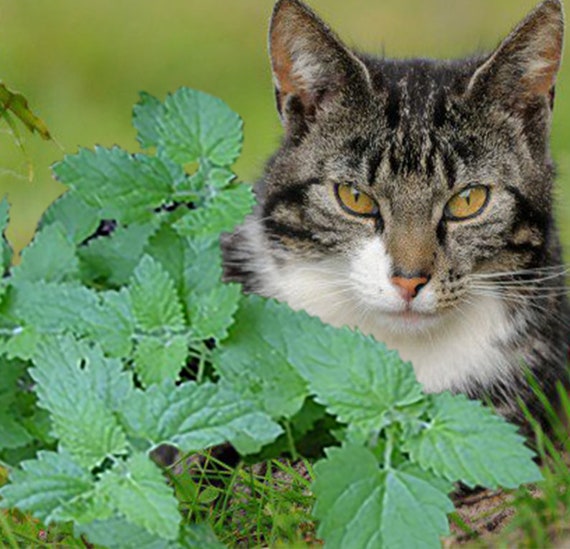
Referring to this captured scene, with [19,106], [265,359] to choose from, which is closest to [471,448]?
[265,359]

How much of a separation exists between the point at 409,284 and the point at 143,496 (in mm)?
822

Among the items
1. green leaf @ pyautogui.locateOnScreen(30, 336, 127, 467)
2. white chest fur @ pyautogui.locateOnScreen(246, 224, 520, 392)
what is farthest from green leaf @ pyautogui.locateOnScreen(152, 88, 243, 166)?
white chest fur @ pyautogui.locateOnScreen(246, 224, 520, 392)

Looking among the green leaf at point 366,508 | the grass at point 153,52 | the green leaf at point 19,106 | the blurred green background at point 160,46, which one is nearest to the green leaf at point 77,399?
the green leaf at point 366,508

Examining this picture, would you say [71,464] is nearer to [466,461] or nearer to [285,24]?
[466,461]

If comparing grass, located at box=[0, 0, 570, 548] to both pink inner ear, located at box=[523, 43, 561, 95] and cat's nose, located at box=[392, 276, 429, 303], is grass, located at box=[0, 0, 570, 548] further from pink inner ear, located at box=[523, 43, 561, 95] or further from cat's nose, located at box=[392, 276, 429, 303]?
cat's nose, located at box=[392, 276, 429, 303]

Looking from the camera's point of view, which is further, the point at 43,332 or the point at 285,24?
the point at 285,24

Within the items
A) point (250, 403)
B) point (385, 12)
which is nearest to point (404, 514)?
point (250, 403)

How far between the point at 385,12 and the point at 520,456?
659 centimetres

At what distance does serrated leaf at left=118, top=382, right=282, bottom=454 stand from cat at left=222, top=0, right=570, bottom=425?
61cm

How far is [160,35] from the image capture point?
8.66 meters

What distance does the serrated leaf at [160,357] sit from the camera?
243 centimetres

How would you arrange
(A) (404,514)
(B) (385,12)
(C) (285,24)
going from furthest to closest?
1. (B) (385,12)
2. (C) (285,24)
3. (A) (404,514)

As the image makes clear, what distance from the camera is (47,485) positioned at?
2.36m

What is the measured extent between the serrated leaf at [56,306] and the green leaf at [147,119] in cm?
30
